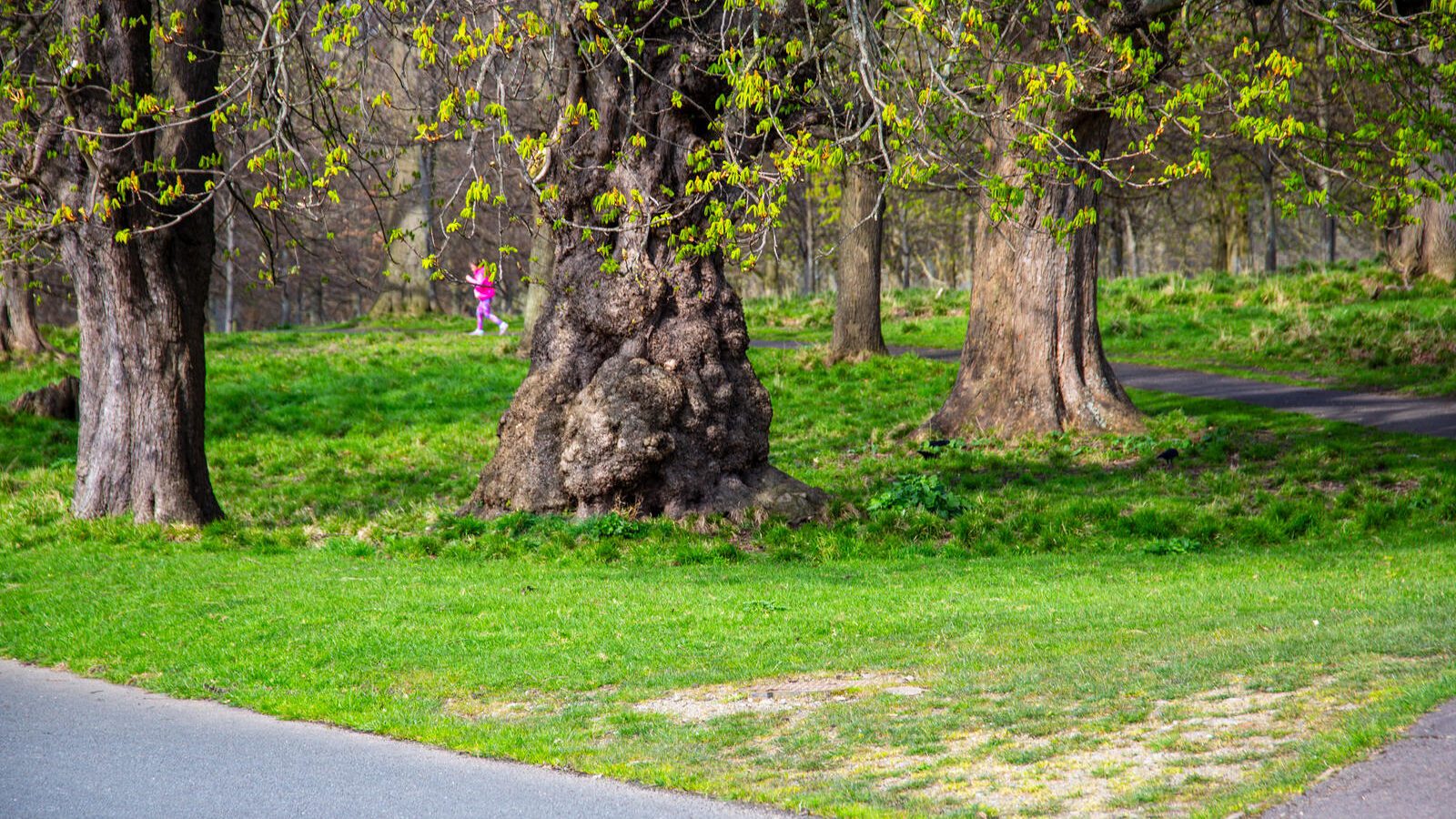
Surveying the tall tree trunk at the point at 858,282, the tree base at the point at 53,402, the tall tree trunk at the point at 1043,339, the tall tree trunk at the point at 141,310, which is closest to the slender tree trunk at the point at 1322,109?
the tall tree trunk at the point at 1043,339

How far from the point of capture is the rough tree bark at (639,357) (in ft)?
40.6

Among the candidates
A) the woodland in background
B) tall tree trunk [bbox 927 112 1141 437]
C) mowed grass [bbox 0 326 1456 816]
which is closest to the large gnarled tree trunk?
the woodland in background

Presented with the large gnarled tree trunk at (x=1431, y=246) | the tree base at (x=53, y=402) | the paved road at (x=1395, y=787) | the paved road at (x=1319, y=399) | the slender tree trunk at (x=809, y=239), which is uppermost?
the slender tree trunk at (x=809, y=239)

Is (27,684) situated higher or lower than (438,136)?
lower

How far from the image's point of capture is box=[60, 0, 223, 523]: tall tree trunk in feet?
42.2

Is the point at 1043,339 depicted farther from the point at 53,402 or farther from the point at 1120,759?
the point at 53,402

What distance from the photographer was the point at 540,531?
12.2 metres

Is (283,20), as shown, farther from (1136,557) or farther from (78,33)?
(1136,557)

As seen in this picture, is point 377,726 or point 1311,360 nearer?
point 377,726

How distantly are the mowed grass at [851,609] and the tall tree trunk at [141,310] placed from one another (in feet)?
2.09

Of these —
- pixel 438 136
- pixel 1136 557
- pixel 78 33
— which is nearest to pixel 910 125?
pixel 438 136

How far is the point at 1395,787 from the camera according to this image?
4.71m

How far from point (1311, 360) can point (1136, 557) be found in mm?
11792

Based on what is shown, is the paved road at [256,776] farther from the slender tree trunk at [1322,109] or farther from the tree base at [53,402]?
the tree base at [53,402]
